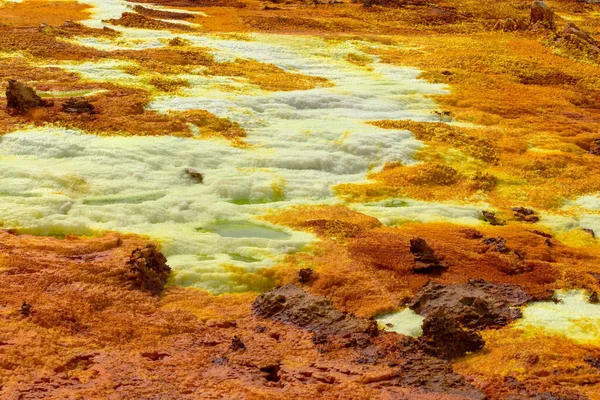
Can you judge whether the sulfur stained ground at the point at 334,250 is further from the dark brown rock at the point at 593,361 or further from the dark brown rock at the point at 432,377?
the dark brown rock at the point at 432,377

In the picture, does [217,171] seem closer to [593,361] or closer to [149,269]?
[149,269]

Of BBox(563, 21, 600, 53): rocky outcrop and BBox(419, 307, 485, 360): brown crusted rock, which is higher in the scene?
BBox(563, 21, 600, 53): rocky outcrop

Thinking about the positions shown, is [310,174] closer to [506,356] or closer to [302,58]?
[506,356]

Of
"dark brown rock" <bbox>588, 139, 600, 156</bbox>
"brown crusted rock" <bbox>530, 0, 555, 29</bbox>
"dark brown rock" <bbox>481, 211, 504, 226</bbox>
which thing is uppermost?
"brown crusted rock" <bbox>530, 0, 555, 29</bbox>

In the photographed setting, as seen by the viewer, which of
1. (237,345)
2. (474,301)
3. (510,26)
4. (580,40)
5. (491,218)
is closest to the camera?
(237,345)

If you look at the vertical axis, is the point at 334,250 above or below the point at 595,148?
below

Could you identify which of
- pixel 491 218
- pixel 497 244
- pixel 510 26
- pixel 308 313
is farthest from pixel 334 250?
pixel 510 26

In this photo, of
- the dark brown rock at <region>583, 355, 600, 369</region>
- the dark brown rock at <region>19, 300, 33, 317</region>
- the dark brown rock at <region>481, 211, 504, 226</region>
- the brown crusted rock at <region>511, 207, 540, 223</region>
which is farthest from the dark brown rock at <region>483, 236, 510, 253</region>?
the dark brown rock at <region>19, 300, 33, 317</region>

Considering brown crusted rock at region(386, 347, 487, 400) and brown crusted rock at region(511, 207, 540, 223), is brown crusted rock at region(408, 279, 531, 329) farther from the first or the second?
brown crusted rock at region(511, 207, 540, 223)
